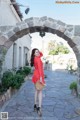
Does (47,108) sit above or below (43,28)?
below

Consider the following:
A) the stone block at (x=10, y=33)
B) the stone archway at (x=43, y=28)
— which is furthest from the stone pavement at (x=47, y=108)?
the stone block at (x=10, y=33)

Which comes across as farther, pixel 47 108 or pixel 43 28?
pixel 43 28

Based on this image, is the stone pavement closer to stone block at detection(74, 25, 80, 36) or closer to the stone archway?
the stone archway

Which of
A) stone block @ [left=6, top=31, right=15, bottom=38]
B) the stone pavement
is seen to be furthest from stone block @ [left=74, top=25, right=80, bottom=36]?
the stone pavement

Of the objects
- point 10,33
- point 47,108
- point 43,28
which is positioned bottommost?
point 47,108

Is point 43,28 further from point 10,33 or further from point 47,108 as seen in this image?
point 47,108

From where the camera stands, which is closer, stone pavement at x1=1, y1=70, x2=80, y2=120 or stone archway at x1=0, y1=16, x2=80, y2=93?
stone pavement at x1=1, y1=70, x2=80, y2=120

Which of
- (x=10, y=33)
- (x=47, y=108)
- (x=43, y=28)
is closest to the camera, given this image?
(x=47, y=108)

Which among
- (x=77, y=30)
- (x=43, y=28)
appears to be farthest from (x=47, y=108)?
(x=77, y=30)

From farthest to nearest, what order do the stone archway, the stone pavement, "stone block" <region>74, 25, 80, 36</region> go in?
"stone block" <region>74, 25, 80, 36</region> < the stone archway < the stone pavement

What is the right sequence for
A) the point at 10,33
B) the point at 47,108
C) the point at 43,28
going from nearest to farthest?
1. the point at 47,108
2. the point at 10,33
3. the point at 43,28

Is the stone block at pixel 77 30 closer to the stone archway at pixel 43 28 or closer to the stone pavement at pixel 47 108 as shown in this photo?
the stone archway at pixel 43 28

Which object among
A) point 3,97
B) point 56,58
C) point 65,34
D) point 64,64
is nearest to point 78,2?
point 65,34

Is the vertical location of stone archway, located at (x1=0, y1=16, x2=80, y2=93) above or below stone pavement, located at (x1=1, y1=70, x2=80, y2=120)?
above
